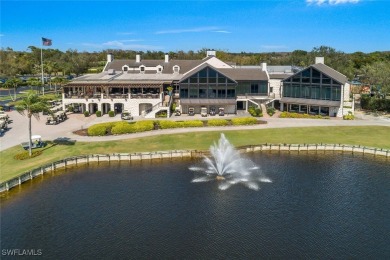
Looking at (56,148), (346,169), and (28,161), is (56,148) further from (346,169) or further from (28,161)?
(346,169)

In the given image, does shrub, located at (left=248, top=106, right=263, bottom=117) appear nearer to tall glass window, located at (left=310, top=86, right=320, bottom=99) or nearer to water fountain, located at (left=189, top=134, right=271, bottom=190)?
tall glass window, located at (left=310, top=86, right=320, bottom=99)

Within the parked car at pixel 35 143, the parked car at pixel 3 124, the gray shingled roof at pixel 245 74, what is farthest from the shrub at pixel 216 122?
the parked car at pixel 3 124

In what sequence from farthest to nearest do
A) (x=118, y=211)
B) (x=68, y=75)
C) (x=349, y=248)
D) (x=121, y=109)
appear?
(x=68, y=75)
(x=121, y=109)
(x=118, y=211)
(x=349, y=248)

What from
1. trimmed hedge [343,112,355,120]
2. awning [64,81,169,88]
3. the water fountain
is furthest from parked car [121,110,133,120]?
trimmed hedge [343,112,355,120]

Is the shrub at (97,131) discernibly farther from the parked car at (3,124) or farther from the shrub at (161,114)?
the parked car at (3,124)

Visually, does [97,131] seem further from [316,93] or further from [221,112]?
[316,93]

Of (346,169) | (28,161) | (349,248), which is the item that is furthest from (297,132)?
(28,161)
